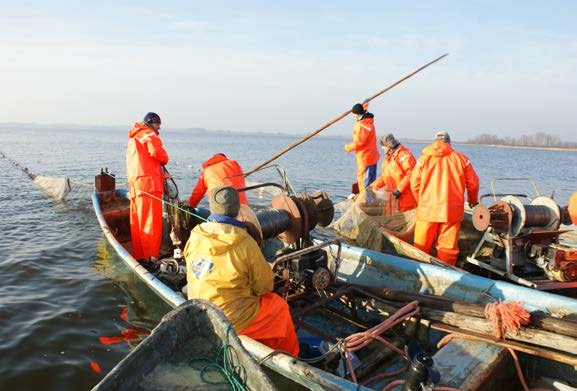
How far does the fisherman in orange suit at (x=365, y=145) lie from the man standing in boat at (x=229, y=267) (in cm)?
641

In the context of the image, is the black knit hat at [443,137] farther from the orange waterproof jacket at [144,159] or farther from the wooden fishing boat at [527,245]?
the orange waterproof jacket at [144,159]

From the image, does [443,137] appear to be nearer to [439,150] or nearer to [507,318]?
[439,150]

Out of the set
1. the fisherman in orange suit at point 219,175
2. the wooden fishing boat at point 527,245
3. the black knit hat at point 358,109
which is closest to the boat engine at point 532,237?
the wooden fishing boat at point 527,245

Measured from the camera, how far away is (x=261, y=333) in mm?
3438

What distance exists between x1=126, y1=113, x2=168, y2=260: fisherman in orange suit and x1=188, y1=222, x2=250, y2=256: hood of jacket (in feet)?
11.6

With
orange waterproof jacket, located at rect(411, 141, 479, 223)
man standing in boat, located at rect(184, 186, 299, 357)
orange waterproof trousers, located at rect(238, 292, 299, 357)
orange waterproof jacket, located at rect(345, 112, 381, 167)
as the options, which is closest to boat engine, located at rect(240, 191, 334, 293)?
orange waterproof trousers, located at rect(238, 292, 299, 357)

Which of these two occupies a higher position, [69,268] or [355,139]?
[355,139]

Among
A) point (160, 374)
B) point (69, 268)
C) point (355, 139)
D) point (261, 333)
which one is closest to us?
point (160, 374)

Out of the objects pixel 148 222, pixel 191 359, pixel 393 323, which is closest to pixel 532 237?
pixel 393 323

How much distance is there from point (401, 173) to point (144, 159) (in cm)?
506

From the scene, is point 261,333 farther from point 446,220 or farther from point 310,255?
point 446,220

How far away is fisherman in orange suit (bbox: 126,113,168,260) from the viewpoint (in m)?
6.36

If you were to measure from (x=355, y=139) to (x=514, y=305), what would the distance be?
613 cm

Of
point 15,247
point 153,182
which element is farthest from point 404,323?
point 15,247
